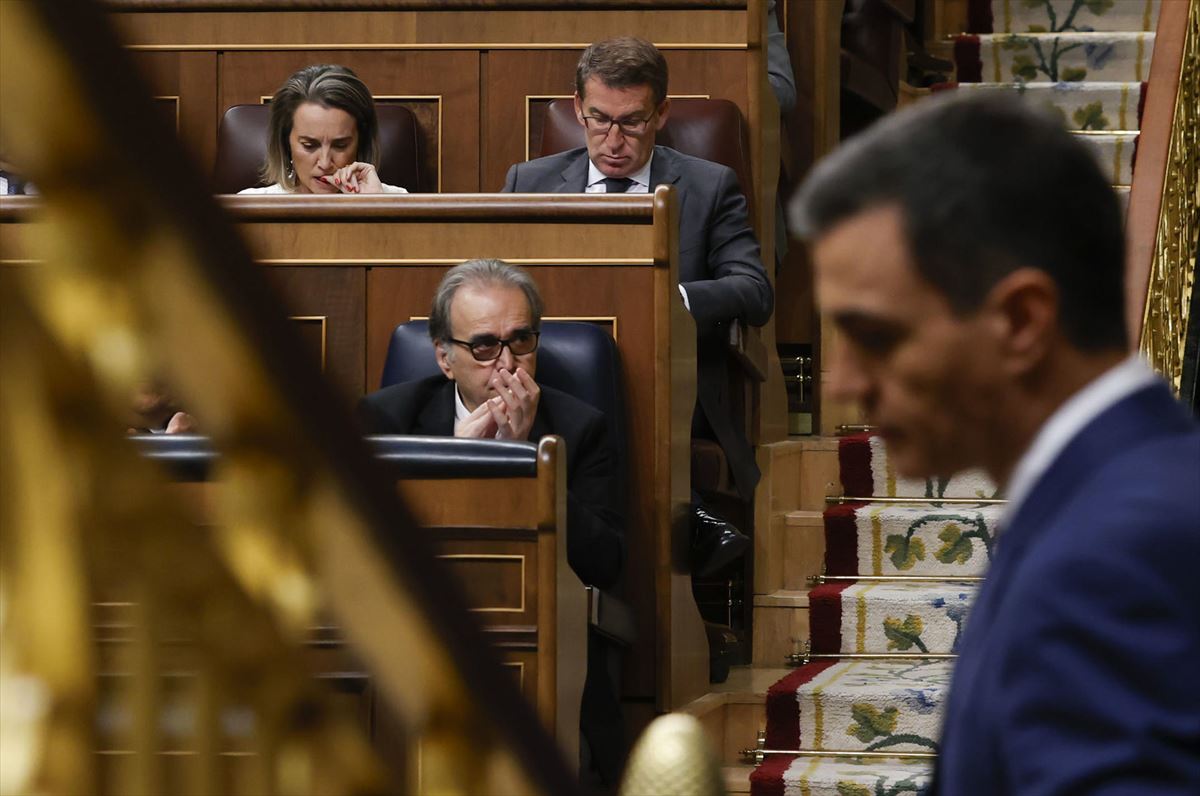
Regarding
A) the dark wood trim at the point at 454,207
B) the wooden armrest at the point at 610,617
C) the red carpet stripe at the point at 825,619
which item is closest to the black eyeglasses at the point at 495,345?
the dark wood trim at the point at 454,207

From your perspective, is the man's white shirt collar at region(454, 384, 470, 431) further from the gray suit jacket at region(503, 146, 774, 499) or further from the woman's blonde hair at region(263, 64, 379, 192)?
the woman's blonde hair at region(263, 64, 379, 192)

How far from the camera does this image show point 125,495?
481 mm

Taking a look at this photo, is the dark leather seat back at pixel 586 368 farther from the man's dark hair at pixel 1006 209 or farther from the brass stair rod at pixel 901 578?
the man's dark hair at pixel 1006 209

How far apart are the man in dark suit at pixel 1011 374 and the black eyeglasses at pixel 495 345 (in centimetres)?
213

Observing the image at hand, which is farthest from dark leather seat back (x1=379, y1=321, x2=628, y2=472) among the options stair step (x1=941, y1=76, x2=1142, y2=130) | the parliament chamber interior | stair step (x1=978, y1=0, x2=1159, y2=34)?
stair step (x1=978, y1=0, x2=1159, y2=34)

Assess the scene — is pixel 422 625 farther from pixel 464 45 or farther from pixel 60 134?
pixel 464 45

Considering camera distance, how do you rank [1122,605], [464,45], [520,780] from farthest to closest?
[464,45] < [1122,605] < [520,780]

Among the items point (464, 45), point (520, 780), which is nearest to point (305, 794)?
point (520, 780)

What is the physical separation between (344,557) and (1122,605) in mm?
354

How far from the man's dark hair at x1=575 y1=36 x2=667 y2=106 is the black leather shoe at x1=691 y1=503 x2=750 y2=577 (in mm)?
901

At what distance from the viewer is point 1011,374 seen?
83 centimetres

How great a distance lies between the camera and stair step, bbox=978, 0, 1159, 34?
614cm

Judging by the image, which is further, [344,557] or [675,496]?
[675,496]

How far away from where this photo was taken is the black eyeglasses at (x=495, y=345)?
9.80ft
